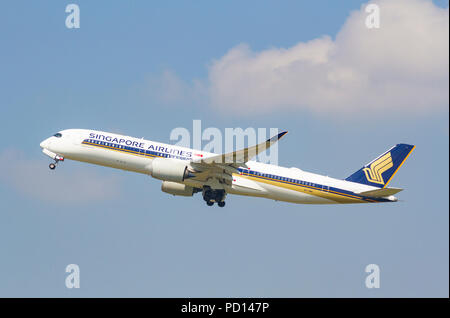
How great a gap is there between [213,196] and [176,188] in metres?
3.61

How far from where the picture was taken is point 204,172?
60344mm

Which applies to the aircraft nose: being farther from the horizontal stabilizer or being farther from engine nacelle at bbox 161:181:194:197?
the horizontal stabilizer

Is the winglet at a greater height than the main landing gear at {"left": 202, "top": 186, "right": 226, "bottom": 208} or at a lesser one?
greater

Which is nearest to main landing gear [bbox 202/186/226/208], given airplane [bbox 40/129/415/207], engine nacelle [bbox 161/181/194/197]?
airplane [bbox 40/129/415/207]

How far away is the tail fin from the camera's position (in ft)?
213

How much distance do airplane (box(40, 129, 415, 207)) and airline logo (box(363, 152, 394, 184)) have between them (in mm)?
852

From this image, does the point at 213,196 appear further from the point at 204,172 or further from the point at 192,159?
the point at 192,159

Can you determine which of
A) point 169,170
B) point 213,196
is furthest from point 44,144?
point 213,196

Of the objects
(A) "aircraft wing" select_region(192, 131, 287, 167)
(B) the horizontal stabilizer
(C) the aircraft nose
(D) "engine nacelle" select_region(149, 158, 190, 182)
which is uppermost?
(C) the aircraft nose
